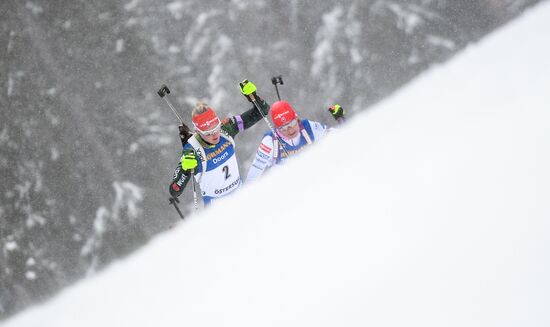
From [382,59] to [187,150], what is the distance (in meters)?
7.31

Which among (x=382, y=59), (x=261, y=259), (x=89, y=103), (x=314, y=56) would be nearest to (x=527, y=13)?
(x=382, y=59)

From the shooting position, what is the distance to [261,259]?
491 centimetres

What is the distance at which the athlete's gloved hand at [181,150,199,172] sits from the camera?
605 cm

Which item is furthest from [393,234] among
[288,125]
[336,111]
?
[336,111]

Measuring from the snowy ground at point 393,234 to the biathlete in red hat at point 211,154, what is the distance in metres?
0.24

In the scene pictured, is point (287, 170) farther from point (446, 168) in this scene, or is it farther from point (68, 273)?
point (68, 273)

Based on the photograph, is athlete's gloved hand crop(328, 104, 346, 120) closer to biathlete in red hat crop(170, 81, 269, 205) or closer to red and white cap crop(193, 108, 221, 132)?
biathlete in red hat crop(170, 81, 269, 205)

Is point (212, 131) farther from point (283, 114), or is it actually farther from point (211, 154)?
point (283, 114)

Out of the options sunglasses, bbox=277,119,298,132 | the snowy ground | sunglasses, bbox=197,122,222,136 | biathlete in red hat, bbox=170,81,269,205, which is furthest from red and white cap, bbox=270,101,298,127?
sunglasses, bbox=197,122,222,136

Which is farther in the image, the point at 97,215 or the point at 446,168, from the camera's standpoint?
the point at 97,215

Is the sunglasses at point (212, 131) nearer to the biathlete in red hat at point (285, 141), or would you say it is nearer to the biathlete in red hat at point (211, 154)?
the biathlete in red hat at point (211, 154)

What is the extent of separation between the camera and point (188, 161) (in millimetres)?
6062

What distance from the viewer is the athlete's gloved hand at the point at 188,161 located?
605 cm

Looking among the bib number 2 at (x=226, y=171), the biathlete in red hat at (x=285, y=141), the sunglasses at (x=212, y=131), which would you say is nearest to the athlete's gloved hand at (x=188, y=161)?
the sunglasses at (x=212, y=131)
